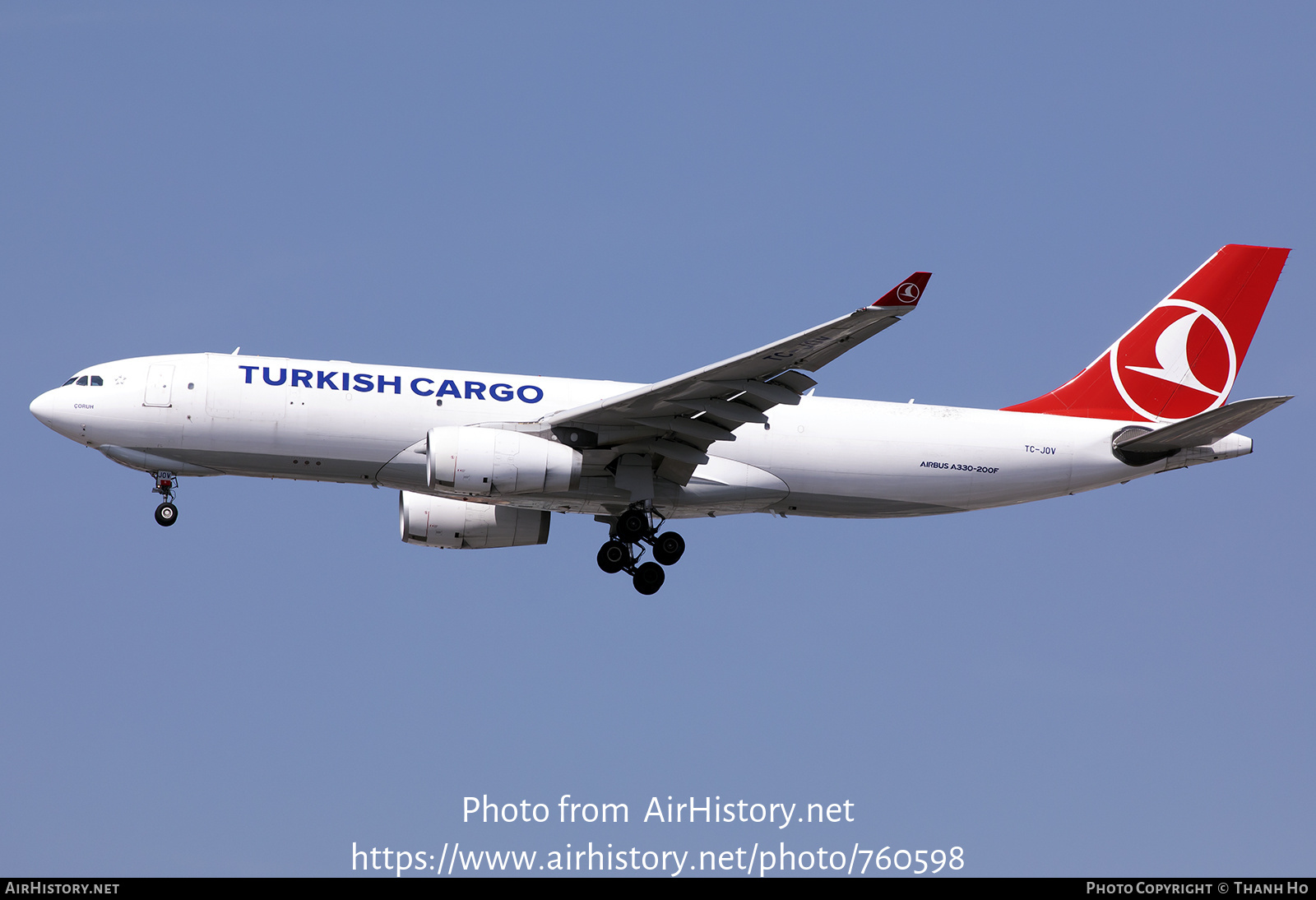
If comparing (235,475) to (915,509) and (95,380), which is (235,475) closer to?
(95,380)

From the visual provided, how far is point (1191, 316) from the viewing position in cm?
3597

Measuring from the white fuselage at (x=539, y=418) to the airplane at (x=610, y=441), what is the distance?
4 cm

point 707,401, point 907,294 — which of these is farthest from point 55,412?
point 907,294

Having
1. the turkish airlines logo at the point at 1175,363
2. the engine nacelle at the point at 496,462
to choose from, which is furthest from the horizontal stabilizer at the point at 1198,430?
the engine nacelle at the point at 496,462

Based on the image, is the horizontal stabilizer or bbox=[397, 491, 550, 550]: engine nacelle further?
bbox=[397, 491, 550, 550]: engine nacelle

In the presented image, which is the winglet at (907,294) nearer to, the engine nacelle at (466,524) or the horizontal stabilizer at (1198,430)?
the horizontal stabilizer at (1198,430)

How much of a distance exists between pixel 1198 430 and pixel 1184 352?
433 centimetres

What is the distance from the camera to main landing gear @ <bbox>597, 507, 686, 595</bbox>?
31594 millimetres

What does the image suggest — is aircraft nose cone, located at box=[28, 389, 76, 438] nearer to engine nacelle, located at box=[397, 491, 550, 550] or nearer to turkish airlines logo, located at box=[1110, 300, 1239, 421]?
engine nacelle, located at box=[397, 491, 550, 550]

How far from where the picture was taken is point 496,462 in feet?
96.0

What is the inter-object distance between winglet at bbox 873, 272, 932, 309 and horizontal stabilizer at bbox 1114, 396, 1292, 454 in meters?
7.77

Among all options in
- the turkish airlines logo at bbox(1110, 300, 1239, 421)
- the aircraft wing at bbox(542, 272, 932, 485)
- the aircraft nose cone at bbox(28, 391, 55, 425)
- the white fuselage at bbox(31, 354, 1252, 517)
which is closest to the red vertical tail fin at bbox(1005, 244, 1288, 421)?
the turkish airlines logo at bbox(1110, 300, 1239, 421)

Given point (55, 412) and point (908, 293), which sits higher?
point (908, 293)

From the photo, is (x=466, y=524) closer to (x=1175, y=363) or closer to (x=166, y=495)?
(x=166, y=495)
